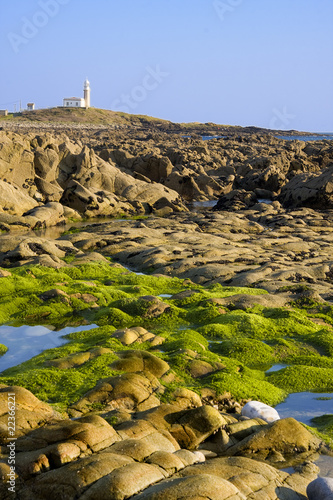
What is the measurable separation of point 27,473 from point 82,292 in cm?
1302

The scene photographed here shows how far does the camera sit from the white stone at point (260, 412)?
10.8m

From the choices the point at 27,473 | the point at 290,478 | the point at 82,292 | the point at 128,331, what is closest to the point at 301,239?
the point at 82,292

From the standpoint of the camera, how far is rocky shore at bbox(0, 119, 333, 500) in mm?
7551

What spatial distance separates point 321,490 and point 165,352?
7.26m

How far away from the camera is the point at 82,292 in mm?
20062

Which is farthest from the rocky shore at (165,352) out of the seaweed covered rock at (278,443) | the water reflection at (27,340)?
the water reflection at (27,340)

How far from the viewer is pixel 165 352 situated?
14.4 meters

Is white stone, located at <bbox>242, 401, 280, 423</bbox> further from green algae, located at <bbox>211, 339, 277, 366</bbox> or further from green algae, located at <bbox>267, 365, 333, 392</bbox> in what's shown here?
green algae, located at <bbox>211, 339, 277, 366</bbox>

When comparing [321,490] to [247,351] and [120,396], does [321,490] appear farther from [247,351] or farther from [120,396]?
[247,351]

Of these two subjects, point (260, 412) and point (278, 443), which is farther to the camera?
point (260, 412)

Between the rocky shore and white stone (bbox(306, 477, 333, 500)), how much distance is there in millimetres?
252

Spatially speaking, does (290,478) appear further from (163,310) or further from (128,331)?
(163,310)

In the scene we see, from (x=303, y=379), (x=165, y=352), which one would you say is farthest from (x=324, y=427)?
(x=165, y=352)

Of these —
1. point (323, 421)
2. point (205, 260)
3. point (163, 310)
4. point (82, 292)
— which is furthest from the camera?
point (205, 260)
